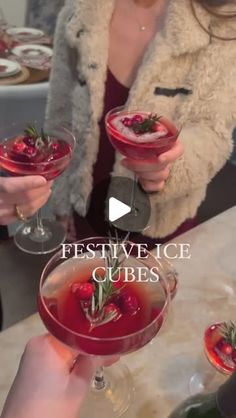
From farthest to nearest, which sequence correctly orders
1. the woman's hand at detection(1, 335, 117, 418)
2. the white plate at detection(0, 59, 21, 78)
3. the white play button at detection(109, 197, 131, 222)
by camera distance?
the white plate at detection(0, 59, 21, 78) → the white play button at detection(109, 197, 131, 222) → the woman's hand at detection(1, 335, 117, 418)

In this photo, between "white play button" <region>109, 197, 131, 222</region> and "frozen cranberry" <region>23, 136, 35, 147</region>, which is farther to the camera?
"white play button" <region>109, 197, 131, 222</region>

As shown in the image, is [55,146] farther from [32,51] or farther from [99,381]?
[32,51]

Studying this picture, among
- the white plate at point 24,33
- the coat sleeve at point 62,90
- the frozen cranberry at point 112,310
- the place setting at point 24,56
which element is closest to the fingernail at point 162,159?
the coat sleeve at point 62,90

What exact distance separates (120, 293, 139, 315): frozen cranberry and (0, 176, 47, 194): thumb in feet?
1.24

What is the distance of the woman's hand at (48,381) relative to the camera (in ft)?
1.83

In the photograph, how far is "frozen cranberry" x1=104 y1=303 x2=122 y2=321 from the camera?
63 cm

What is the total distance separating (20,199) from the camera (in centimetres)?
102

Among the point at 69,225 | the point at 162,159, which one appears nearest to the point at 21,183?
the point at 162,159

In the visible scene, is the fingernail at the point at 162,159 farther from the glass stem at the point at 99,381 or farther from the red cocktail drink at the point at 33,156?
the glass stem at the point at 99,381

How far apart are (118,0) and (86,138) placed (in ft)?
1.10

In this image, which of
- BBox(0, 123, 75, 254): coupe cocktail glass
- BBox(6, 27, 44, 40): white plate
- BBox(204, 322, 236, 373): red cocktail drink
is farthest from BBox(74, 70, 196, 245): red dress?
BBox(6, 27, 44, 40): white plate

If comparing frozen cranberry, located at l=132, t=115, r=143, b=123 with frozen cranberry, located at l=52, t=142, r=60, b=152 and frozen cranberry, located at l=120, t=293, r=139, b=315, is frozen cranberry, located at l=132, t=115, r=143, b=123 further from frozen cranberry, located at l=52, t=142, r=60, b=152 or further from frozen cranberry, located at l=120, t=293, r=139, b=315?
frozen cranberry, located at l=120, t=293, r=139, b=315

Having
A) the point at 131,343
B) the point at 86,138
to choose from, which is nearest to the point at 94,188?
the point at 86,138

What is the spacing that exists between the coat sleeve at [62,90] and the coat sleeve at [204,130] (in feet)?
0.99
